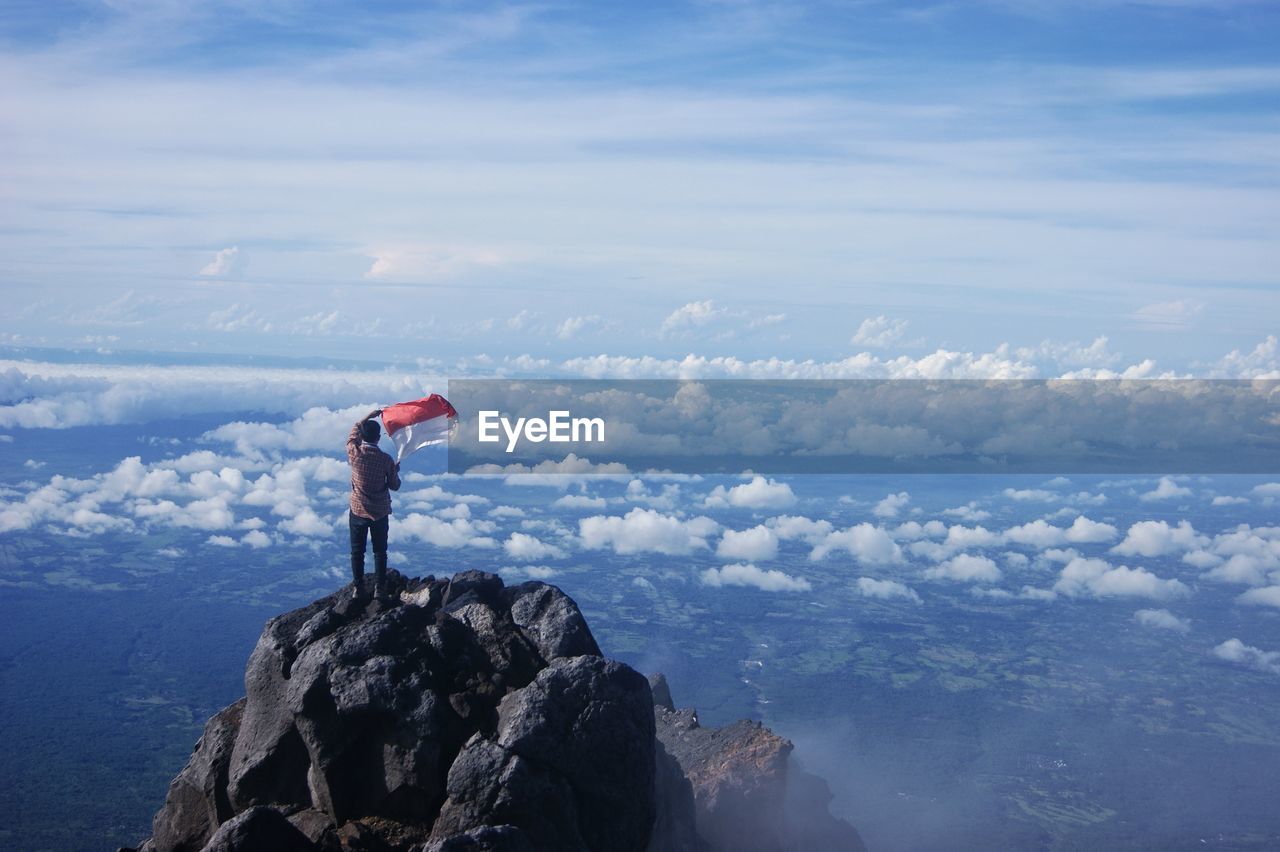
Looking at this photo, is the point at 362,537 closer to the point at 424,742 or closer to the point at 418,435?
the point at 418,435

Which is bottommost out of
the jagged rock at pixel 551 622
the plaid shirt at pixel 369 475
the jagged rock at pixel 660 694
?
the jagged rock at pixel 660 694

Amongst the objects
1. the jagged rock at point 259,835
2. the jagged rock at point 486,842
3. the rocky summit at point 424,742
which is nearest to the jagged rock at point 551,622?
the rocky summit at point 424,742

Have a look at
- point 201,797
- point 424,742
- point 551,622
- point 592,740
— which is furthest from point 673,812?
point 201,797

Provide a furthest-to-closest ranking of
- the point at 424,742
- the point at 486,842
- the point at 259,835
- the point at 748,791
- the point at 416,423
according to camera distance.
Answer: the point at 748,791
the point at 416,423
the point at 424,742
the point at 486,842
the point at 259,835

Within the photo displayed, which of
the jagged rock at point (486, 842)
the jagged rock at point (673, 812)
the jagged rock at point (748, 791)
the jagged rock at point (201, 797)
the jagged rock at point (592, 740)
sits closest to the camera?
the jagged rock at point (486, 842)

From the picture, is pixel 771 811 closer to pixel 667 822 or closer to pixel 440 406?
pixel 667 822

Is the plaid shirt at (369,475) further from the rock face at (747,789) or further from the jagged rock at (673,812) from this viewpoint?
the rock face at (747,789)

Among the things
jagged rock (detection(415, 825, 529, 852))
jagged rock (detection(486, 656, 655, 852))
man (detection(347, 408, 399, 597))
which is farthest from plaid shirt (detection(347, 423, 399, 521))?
jagged rock (detection(415, 825, 529, 852))
